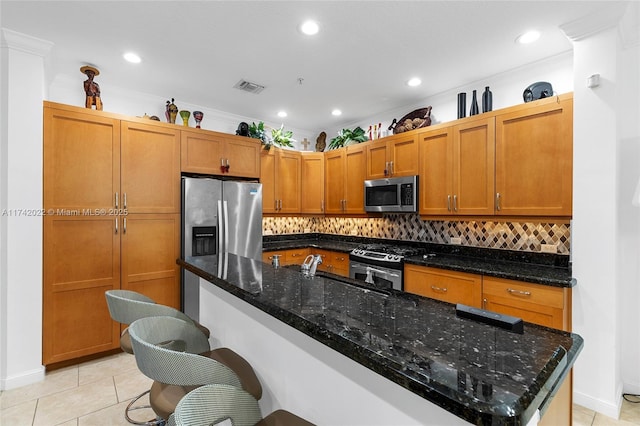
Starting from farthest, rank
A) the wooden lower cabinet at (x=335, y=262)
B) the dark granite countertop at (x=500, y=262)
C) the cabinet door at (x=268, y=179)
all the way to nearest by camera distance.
A: the cabinet door at (x=268, y=179), the wooden lower cabinet at (x=335, y=262), the dark granite countertop at (x=500, y=262)

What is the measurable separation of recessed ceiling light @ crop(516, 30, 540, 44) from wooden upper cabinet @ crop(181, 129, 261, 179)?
2927 millimetres

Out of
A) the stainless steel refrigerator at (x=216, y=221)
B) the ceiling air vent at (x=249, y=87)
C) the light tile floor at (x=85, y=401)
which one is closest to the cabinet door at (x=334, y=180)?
the stainless steel refrigerator at (x=216, y=221)

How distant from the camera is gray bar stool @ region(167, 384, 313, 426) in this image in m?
0.79

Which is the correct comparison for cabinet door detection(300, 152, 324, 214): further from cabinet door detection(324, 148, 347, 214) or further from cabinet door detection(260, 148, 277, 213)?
cabinet door detection(260, 148, 277, 213)

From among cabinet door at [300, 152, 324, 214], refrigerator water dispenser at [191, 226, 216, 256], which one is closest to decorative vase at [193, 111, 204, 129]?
refrigerator water dispenser at [191, 226, 216, 256]

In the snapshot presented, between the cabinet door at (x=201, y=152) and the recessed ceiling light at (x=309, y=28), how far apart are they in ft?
5.97

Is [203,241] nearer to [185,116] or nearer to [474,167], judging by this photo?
[185,116]

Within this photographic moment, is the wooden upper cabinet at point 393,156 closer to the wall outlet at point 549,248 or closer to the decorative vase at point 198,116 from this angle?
the wall outlet at point 549,248

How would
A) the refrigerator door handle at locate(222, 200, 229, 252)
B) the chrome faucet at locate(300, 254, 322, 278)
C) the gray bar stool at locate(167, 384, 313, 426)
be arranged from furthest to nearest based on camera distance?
1. the refrigerator door handle at locate(222, 200, 229, 252)
2. the chrome faucet at locate(300, 254, 322, 278)
3. the gray bar stool at locate(167, 384, 313, 426)

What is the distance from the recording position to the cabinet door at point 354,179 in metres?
4.12

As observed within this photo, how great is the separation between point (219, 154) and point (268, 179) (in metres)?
0.80

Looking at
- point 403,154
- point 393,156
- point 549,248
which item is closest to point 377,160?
point 393,156

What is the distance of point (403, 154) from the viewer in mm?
3623

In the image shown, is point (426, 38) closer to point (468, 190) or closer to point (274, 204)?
point (468, 190)
